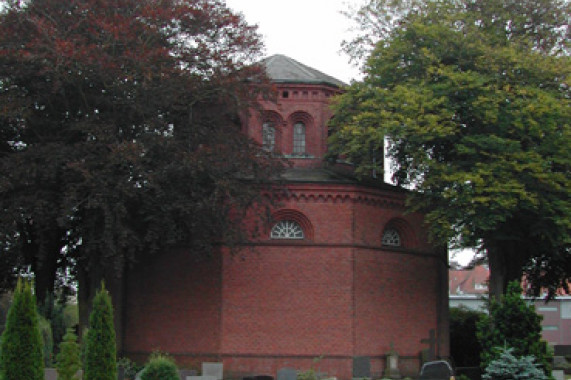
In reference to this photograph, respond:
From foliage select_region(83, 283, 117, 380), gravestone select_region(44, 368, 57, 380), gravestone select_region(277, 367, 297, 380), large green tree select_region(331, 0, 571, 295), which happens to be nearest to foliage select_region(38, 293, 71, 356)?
gravestone select_region(44, 368, 57, 380)

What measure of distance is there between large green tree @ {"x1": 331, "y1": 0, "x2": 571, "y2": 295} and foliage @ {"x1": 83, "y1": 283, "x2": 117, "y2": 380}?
39.0ft

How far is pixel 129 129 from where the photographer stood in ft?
82.9

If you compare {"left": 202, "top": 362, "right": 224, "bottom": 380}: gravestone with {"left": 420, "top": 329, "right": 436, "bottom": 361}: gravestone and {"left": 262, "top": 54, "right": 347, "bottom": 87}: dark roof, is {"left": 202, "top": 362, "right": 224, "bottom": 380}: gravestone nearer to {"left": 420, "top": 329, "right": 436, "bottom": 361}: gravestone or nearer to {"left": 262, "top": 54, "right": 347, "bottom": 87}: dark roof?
{"left": 420, "top": 329, "right": 436, "bottom": 361}: gravestone

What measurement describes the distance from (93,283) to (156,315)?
3.16m

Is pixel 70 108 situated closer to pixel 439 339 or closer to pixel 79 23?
pixel 79 23

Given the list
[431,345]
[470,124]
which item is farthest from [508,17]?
[431,345]

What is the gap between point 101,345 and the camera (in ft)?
61.9

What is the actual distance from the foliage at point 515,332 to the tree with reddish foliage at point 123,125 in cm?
909

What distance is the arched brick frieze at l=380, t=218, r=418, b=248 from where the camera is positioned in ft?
101

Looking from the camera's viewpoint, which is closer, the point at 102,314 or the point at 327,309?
the point at 102,314

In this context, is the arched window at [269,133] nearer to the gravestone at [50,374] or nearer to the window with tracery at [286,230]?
the window with tracery at [286,230]

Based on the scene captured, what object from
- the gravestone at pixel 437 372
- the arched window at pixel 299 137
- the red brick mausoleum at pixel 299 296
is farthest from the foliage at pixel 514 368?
the arched window at pixel 299 137

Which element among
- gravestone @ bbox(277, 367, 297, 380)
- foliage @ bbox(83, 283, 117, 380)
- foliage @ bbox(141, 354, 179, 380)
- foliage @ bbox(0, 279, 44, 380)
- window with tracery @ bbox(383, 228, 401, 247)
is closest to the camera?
foliage @ bbox(0, 279, 44, 380)

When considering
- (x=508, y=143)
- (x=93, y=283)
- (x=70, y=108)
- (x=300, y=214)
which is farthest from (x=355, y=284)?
(x=70, y=108)
